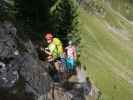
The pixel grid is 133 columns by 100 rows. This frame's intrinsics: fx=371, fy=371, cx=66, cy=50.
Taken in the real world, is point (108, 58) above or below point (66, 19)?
below

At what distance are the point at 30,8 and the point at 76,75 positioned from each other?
19.9 feet

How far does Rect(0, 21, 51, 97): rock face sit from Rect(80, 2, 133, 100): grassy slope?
105 feet

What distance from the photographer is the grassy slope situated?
233 feet

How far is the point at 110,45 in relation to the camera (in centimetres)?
12581

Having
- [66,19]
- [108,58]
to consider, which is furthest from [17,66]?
[108,58]

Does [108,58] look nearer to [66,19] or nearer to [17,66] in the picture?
[66,19]

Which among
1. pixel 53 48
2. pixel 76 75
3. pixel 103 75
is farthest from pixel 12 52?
pixel 103 75

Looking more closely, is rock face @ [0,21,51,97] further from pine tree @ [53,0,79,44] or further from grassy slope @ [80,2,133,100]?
grassy slope @ [80,2,133,100]


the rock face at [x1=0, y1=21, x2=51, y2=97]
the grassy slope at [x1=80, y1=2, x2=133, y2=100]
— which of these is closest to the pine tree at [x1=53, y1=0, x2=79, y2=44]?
the grassy slope at [x1=80, y1=2, x2=133, y2=100]

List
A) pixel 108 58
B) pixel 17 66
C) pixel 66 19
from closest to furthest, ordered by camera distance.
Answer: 1. pixel 17 66
2. pixel 66 19
3. pixel 108 58

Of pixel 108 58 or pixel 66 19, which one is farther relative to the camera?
pixel 108 58

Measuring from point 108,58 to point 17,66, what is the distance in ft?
301

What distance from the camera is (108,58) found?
348 feet

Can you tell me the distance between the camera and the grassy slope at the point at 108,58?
71062 mm
